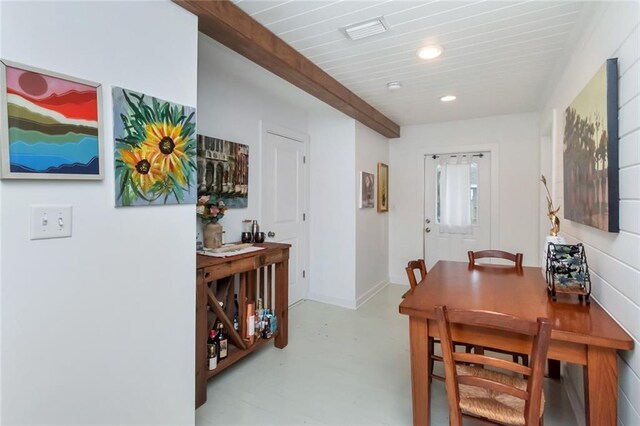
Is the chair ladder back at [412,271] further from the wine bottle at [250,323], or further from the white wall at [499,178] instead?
the white wall at [499,178]

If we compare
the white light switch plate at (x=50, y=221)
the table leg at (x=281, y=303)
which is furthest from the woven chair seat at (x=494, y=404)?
the white light switch plate at (x=50, y=221)

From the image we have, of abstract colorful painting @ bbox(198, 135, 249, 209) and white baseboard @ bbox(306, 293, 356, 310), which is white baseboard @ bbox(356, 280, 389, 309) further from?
abstract colorful painting @ bbox(198, 135, 249, 209)

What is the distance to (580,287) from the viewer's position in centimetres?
164

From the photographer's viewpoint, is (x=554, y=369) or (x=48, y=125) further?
(x=554, y=369)

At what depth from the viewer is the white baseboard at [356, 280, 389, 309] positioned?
3.94 meters

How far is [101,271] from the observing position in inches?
52.4

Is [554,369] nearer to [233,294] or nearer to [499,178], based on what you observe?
[233,294]

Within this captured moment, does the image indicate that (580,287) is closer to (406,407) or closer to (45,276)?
(406,407)

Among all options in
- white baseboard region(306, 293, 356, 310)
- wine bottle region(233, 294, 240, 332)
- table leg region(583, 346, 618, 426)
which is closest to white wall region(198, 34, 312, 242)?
wine bottle region(233, 294, 240, 332)

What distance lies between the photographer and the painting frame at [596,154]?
54.5 inches

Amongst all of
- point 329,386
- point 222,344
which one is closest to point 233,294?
point 222,344

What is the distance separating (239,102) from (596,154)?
2.62 m

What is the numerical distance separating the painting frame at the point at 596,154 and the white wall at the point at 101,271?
1914 millimetres

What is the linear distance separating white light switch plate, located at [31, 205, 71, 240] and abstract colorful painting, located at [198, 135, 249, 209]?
137 centimetres
